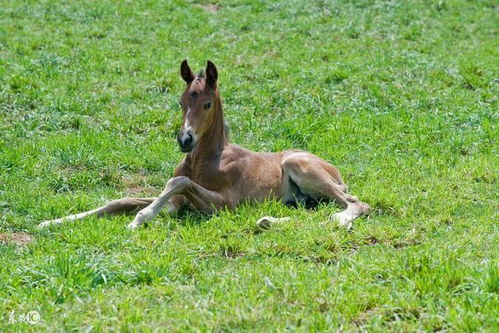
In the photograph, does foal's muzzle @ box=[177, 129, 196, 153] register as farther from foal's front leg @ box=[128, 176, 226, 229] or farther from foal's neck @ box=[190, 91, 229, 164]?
foal's neck @ box=[190, 91, 229, 164]

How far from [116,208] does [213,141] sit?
1.34m

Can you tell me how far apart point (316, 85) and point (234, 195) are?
5325mm

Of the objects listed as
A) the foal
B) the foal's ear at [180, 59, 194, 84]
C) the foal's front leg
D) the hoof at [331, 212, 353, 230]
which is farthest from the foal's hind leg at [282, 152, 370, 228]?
the foal's ear at [180, 59, 194, 84]

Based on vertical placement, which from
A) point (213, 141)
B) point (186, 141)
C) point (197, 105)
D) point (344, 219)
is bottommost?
point (344, 219)

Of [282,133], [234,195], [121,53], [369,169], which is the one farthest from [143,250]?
[121,53]

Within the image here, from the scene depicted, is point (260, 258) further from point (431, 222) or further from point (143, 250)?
point (431, 222)

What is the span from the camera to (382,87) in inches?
521

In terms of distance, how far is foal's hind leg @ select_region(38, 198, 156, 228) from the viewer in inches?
299

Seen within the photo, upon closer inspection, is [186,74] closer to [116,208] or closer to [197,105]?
[197,105]

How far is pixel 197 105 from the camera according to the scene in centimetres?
815

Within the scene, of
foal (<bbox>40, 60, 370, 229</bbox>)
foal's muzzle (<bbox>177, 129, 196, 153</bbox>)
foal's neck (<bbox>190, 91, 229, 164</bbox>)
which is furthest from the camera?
foal's neck (<bbox>190, 91, 229, 164</bbox>)

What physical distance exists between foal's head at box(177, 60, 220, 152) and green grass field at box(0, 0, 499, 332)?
31.4 inches

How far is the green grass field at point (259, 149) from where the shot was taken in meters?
5.49

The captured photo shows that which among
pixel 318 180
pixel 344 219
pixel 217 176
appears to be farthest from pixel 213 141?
pixel 344 219
